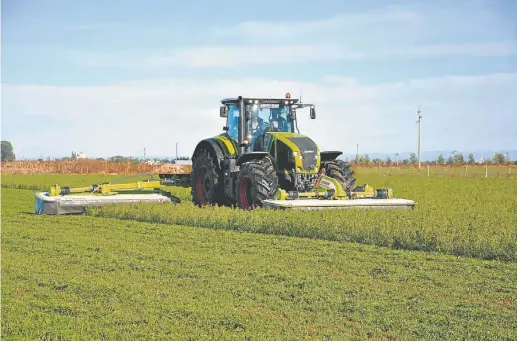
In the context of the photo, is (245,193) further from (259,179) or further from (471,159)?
(471,159)

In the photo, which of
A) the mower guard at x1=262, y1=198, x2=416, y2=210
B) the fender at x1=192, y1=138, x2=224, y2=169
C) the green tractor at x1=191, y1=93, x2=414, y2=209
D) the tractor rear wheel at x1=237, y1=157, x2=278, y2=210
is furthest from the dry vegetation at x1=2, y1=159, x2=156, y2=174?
the mower guard at x1=262, y1=198, x2=416, y2=210

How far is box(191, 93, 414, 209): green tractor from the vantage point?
18.3 m

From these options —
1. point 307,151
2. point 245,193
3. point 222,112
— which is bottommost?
point 245,193

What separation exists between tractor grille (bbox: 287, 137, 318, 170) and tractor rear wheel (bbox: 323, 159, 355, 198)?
889mm

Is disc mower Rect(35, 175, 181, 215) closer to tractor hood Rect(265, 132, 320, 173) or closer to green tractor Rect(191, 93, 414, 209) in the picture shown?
green tractor Rect(191, 93, 414, 209)

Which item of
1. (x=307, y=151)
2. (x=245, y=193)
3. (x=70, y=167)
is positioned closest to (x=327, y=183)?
(x=307, y=151)

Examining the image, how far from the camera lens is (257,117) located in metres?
19.7

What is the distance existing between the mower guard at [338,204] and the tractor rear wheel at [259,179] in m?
0.34

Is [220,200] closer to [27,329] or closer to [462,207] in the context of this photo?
[462,207]

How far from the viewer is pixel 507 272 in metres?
11.1

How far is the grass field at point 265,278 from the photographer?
7992 millimetres

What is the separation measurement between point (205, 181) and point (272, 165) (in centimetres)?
291

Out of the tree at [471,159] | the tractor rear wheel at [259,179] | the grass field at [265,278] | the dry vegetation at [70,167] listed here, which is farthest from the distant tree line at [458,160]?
the grass field at [265,278]

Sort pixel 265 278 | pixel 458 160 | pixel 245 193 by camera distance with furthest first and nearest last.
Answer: pixel 458 160 < pixel 245 193 < pixel 265 278
